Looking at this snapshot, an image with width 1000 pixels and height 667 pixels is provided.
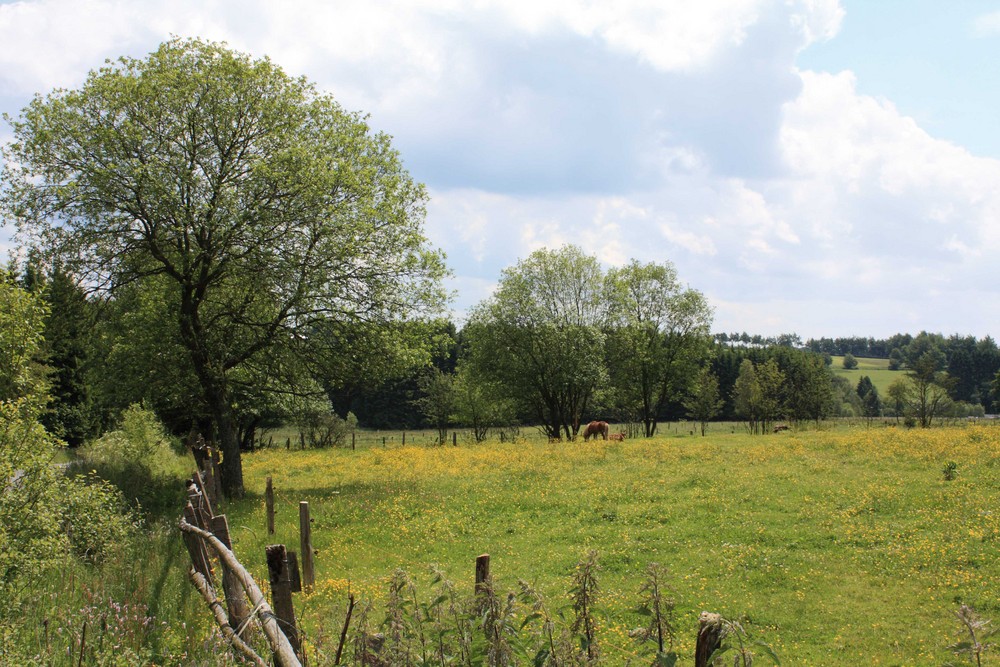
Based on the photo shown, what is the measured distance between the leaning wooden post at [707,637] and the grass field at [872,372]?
144 meters

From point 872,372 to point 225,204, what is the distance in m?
176

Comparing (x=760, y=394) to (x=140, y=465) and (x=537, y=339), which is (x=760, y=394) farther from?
(x=140, y=465)

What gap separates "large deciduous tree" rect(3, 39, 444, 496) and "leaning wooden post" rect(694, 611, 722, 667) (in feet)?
64.6

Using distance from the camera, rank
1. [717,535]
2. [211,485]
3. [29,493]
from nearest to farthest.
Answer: [29,493], [717,535], [211,485]

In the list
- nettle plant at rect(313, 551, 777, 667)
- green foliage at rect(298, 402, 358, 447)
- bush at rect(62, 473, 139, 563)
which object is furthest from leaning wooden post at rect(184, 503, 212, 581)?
green foliage at rect(298, 402, 358, 447)

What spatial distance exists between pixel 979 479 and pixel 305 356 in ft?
76.0

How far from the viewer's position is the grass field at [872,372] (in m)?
143

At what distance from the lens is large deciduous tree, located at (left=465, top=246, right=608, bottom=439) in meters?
51.7

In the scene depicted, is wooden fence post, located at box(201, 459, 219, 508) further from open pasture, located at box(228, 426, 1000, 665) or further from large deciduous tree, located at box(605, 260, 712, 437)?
large deciduous tree, located at box(605, 260, 712, 437)

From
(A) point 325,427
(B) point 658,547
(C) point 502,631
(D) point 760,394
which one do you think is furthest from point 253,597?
(D) point 760,394

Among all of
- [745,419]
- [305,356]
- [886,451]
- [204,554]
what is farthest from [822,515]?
[745,419]

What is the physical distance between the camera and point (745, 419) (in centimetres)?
10069

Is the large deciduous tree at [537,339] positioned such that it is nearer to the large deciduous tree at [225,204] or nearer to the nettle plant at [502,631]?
the large deciduous tree at [225,204]

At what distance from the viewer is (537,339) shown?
5225 centimetres
